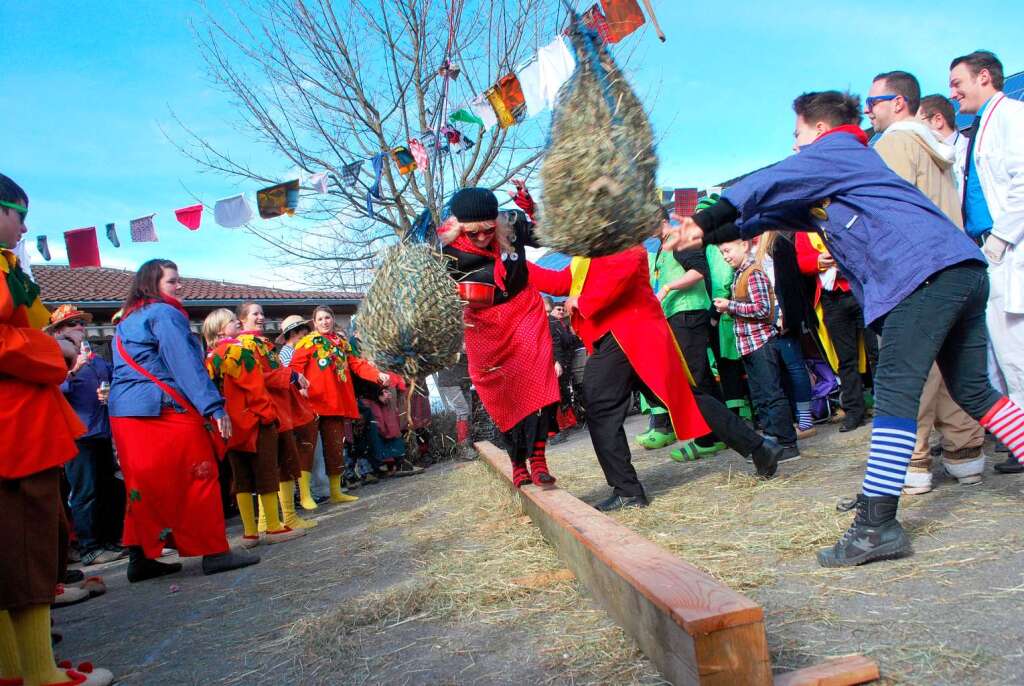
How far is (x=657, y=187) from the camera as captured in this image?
10.3 feet

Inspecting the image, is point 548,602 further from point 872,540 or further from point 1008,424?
point 1008,424

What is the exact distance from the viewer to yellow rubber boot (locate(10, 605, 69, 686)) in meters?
2.87

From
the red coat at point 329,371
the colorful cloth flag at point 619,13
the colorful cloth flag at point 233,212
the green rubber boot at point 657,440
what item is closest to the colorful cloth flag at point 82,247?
the colorful cloth flag at point 233,212

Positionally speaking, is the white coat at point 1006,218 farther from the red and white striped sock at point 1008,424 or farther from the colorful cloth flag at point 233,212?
the colorful cloth flag at point 233,212

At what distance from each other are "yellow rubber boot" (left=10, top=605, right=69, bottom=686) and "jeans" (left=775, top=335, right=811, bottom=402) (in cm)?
602

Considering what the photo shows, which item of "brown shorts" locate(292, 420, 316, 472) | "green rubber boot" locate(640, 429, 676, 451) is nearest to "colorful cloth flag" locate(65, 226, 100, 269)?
"brown shorts" locate(292, 420, 316, 472)

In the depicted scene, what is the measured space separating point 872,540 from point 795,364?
14.3ft

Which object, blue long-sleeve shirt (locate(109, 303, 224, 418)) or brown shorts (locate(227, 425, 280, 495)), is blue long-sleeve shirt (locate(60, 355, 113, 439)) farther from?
blue long-sleeve shirt (locate(109, 303, 224, 418))

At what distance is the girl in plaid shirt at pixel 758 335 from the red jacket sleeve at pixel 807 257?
502 millimetres

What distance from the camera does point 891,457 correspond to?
298 cm

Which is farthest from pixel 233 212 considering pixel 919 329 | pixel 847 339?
pixel 919 329

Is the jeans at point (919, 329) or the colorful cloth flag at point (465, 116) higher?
the colorful cloth flag at point (465, 116)

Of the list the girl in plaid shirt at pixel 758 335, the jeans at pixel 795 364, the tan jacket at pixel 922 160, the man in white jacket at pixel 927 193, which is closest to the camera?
the man in white jacket at pixel 927 193

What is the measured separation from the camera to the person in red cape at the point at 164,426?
473 cm
